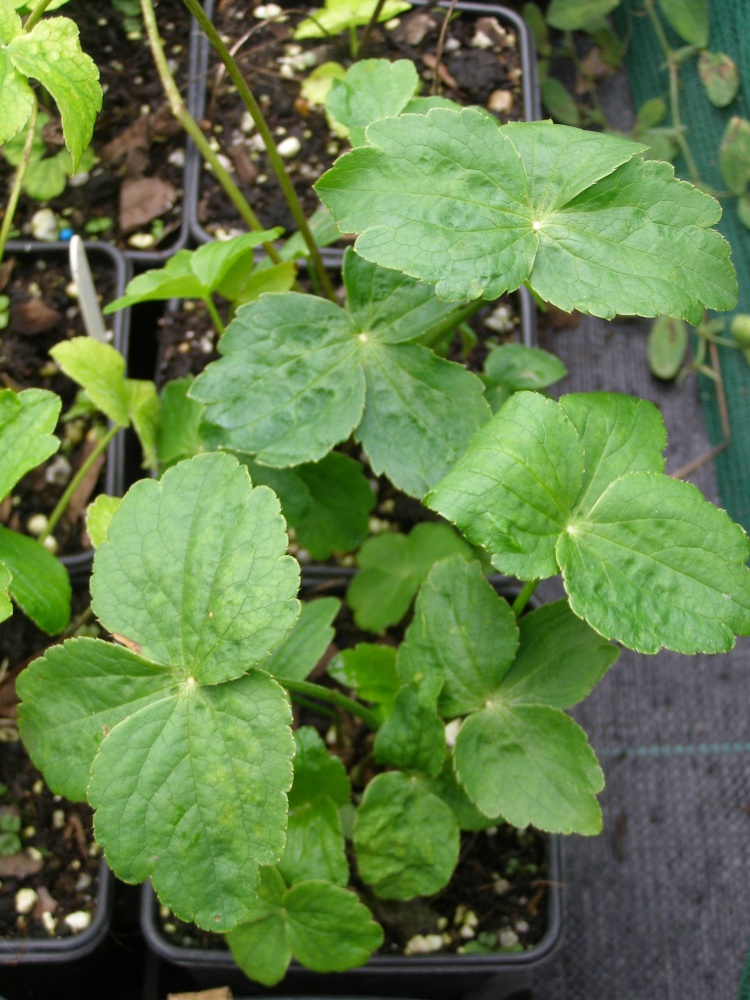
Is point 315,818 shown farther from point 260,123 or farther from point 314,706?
point 260,123

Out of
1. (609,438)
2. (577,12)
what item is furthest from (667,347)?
(609,438)

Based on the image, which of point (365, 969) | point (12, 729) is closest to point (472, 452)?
point (365, 969)

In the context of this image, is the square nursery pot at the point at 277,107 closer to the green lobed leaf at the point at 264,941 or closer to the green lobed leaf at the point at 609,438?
the green lobed leaf at the point at 609,438

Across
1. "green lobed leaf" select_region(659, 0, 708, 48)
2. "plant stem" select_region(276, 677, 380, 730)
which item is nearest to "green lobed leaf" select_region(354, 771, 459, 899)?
"plant stem" select_region(276, 677, 380, 730)

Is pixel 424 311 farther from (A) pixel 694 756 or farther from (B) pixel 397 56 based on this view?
(A) pixel 694 756

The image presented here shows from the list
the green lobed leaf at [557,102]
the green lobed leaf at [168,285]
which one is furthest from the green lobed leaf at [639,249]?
the green lobed leaf at [557,102]

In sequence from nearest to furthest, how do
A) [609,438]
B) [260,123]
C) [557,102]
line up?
[609,438] → [260,123] → [557,102]
